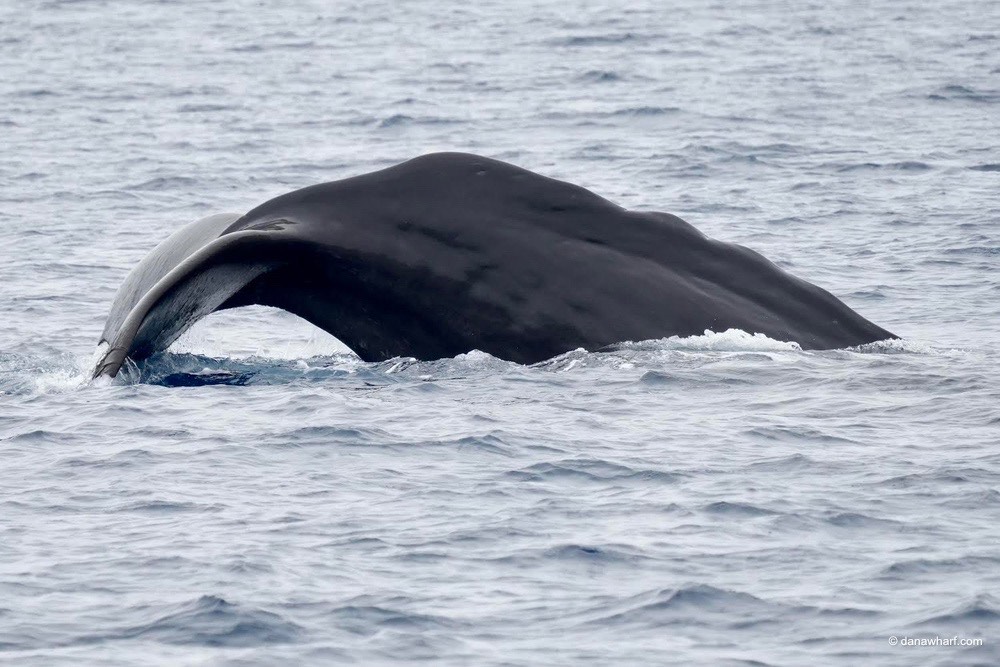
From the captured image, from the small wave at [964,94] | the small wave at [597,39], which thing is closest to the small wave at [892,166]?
the small wave at [964,94]

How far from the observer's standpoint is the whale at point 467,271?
12.6 meters

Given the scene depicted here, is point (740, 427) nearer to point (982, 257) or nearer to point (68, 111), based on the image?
point (982, 257)

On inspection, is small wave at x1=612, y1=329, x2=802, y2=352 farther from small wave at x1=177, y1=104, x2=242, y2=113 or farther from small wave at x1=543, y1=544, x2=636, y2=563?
small wave at x1=177, y1=104, x2=242, y2=113

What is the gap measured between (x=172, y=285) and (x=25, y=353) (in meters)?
4.77

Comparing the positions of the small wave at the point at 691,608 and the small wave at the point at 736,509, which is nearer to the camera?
the small wave at the point at 691,608

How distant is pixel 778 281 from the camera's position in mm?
13203

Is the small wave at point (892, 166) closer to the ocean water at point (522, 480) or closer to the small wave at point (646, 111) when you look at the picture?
the ocean water at point (522, 480)

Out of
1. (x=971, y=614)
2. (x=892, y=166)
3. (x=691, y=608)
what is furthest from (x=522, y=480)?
(x=892, y=166)

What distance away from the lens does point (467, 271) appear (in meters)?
12.7

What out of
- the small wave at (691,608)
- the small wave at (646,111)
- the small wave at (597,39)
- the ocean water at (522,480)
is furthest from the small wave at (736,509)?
the small wave at (597,39)

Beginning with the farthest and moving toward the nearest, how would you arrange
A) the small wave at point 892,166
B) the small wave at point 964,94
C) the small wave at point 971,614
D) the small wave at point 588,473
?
the small wave at point 964,94
the small wave at point 892,166
the small wave at point 588,473
the small wave at point 971,614

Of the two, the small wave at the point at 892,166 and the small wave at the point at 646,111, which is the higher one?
the small wave at the point at 892,166

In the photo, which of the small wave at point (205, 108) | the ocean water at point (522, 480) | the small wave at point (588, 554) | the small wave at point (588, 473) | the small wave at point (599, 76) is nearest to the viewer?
the ocean water at point (522, 480)

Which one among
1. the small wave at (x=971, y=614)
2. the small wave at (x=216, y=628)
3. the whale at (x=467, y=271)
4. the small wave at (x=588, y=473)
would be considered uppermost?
the whale at (x=467, y=271)
